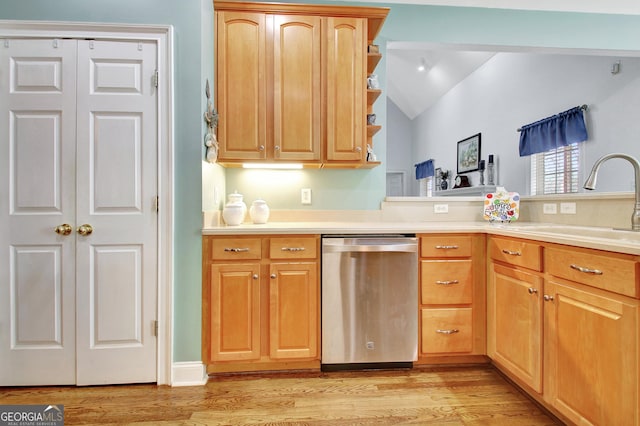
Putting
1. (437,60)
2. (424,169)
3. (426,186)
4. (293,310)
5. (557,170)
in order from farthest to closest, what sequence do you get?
(426,186), (424,169), (437,60), (557,170), (293,310)

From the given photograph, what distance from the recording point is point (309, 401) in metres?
1.80

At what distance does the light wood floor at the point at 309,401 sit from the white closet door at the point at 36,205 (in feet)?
0.86

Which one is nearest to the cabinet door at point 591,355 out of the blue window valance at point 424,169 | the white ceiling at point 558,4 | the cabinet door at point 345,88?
the cabinet door at point 345,88

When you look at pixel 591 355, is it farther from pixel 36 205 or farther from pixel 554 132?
pixel 554 132

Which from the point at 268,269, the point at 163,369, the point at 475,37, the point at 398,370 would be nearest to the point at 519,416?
the point at 398,370

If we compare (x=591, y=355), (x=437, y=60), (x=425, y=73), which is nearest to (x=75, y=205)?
(x=591, y=355)

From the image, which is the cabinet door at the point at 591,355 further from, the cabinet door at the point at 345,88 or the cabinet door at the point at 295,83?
the cabinet door at the point at 295,83

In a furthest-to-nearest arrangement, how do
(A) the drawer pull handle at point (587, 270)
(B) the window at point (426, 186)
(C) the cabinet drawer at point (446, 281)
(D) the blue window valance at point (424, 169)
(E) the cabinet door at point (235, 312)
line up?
(B) the window at point (426, 186), (D) the blue window valance at point (424, 169), (C) the cabinet drawer at point (446, 281), (E) the cabinet door at point (235, 312), (A) the drawer pull handle at point (587, 270)

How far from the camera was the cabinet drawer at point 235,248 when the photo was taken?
6.53ft

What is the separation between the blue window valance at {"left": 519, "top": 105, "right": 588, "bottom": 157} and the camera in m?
3.58

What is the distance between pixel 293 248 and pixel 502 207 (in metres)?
1.67

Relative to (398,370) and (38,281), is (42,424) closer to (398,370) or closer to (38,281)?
(38,281)

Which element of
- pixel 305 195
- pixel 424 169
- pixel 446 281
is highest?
pixel 424 169

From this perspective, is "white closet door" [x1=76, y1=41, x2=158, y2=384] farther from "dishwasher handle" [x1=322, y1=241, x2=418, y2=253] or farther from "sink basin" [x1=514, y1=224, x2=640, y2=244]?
"sink basin" [x1=514, y1=224, x2=640, y2=244]
